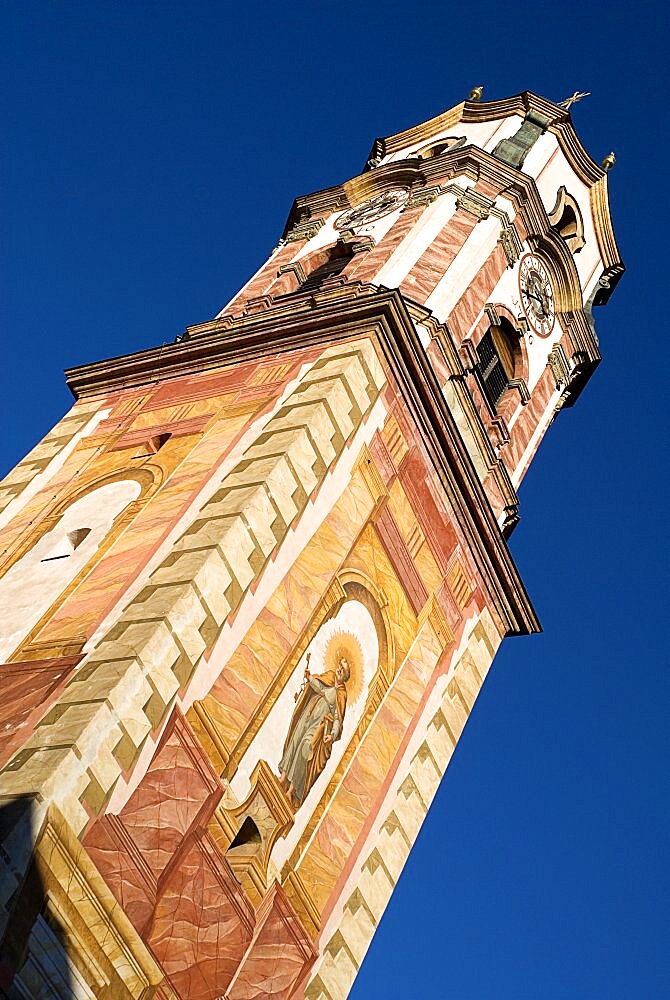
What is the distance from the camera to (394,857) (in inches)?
604

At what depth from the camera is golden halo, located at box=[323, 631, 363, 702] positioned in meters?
14.8

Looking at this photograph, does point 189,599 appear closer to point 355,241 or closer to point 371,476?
point 371,476

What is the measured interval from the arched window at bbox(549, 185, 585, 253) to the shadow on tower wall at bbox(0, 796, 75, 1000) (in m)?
14.4

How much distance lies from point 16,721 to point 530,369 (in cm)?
1036

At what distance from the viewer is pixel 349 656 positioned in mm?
15141

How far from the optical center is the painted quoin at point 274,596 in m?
11.9

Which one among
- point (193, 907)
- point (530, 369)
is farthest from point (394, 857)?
point (530, 369)

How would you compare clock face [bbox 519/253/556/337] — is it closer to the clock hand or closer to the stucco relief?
the clock hand

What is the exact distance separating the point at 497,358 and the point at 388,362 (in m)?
3.84

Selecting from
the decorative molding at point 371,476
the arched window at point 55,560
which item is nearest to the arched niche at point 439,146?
the decorative molding at point 371,476

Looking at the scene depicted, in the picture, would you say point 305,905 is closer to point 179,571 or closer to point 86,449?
point 179,571

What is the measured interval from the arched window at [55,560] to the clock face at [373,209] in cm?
671

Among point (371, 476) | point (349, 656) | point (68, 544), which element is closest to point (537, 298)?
point (371, 476)

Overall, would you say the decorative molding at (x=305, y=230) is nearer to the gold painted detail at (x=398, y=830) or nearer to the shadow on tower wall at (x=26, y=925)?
the gold painted detail at (x=398, y=830)
